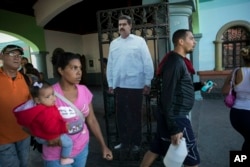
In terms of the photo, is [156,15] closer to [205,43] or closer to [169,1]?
[169,1]

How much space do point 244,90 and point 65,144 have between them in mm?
2119

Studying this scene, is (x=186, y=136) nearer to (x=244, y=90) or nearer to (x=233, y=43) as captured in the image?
(x=244, y=90)

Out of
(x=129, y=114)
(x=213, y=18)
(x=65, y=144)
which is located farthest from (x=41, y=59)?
(x=65, y=144)

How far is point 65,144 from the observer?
1.65 m

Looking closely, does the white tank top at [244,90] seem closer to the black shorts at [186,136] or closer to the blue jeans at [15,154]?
the black shorts at [186,136]

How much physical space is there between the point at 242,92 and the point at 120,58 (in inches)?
62.3

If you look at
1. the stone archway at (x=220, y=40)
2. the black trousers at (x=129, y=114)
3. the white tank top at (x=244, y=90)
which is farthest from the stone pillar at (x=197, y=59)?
the white tank top at (x=244, y=90)

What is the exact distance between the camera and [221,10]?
27.5 feet

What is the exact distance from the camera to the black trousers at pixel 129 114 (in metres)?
3.29

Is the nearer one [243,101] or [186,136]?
A: [186,136]

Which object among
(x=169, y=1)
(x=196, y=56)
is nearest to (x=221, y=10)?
(x=196, y=56)

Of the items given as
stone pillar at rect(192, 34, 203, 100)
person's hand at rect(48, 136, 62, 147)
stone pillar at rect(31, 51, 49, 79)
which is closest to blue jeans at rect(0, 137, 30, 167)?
person's hand at rect(48, 136, 62, 147)

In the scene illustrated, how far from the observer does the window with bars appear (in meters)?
8.39

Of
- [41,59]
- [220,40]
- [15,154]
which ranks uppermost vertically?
[220,40]
